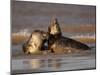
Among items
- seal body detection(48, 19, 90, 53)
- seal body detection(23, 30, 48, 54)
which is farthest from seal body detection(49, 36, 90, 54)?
seal body detection(23, 30, 48, 54)

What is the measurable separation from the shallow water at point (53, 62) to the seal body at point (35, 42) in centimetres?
7

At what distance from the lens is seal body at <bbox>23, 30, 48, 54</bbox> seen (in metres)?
2.57

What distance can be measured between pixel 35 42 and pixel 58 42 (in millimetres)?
300

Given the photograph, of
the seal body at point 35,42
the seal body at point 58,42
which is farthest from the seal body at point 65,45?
the seal body at point 35,42

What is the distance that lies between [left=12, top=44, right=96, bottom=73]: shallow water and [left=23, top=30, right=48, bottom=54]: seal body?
73 mm

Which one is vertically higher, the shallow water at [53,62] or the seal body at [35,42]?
the seal body at [35,42]

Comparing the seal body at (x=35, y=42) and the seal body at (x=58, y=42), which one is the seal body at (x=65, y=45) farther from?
the seal body at (x=35, y=42)

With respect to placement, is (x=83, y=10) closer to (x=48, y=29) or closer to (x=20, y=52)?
(x=48, y=29)

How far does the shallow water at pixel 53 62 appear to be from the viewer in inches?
98.6

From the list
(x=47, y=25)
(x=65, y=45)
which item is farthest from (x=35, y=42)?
(x=65, y=45)

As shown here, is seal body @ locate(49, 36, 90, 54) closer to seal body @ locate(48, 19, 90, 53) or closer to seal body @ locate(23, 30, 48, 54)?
seal body @ locate(48, 19, 90, 53)

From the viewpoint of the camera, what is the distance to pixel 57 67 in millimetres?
2658

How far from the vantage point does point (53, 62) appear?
8.68 feet

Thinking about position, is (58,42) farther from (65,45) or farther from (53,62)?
(53,62)
